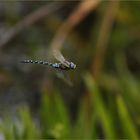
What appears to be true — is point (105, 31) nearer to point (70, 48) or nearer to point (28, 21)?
point (70, 48)

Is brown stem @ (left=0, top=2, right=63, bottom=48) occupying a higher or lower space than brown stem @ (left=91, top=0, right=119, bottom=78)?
higher

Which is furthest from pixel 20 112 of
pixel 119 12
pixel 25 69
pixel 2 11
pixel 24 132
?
pixel 2 11

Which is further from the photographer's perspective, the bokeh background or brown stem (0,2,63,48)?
brown stem (0,2,63,48)

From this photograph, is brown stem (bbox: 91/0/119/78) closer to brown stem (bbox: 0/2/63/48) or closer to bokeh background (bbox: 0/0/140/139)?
bokeh background (bbox: 0/0/140/139)

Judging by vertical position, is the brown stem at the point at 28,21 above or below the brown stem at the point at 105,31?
above

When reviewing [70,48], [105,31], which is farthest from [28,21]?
[105,31]

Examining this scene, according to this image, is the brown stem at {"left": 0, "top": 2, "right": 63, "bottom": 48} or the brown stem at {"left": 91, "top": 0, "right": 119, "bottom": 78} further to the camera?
the brown stem at {"left": 0, "top": 2, "right": 63, "bottom": 48}

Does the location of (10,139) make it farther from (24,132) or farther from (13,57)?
(13,57)

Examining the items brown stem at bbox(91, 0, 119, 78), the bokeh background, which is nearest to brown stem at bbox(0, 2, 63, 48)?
the bokeh background

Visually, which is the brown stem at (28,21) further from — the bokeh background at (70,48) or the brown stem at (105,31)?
the brown stem at (105,31)

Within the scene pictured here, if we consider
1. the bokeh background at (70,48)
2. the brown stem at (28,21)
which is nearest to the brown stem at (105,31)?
the bokeh background at (70,48)

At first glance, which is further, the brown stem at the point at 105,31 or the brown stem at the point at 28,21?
the brown stem at the point at 28,21
